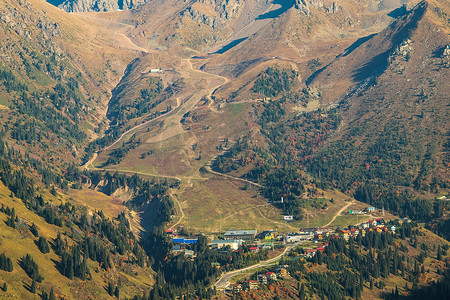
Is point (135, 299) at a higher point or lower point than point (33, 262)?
lower

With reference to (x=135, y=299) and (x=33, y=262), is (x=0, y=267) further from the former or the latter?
(x=135, y=299)

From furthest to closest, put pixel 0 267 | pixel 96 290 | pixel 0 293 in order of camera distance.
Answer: pixel 96 290
pixel 0 267
pixel 0 293

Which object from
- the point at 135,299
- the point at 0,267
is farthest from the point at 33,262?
the point at 135,299

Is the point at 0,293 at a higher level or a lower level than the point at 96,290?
higher

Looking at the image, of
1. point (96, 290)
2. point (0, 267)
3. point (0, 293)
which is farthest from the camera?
point (96, 290)

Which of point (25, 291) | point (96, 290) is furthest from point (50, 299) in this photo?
point (96, 290)

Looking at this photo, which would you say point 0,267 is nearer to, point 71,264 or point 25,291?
point 25,291

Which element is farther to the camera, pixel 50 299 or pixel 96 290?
pixel 96 290
